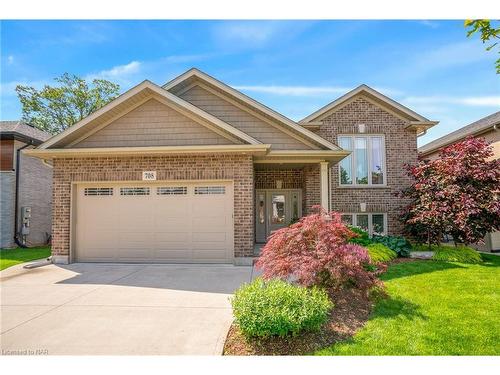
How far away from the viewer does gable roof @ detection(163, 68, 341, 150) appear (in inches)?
401

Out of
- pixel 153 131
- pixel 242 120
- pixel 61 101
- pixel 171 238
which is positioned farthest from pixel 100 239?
pixel 61 101

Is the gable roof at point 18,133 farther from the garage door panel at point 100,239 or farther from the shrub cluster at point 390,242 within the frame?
the shrub cluster at point 390,242

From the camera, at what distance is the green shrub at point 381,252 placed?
906 cm

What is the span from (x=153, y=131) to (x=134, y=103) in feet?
3.47

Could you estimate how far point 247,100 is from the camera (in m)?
11.0

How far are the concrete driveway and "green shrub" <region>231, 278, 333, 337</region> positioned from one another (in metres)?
0.51

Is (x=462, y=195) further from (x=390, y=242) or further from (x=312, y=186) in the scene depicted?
(x=312, y=186)

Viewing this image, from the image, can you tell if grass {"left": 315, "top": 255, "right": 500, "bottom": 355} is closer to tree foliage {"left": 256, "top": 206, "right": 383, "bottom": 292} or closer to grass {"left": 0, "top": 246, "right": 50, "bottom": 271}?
tree foliage {"left": 256, "top": 206, "right": 383, "bottom": 292}

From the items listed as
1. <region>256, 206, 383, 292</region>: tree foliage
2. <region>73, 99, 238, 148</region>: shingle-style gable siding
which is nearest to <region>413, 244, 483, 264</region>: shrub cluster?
<region>256, 206, 383, 292</region>: tree foliage

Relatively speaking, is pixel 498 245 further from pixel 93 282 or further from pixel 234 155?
pixel 93 282

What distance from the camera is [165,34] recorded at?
6062 mm

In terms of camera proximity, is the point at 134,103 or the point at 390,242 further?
the point at 390,242

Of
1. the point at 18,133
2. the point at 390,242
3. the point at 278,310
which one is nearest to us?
the point at 278,310
